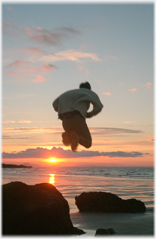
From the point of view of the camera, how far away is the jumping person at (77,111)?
6477mm

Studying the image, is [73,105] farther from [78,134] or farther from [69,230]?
[69,230]

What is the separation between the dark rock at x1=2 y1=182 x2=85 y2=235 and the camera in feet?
30.0

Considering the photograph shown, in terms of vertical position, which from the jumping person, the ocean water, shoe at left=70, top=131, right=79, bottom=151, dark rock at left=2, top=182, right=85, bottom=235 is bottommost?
the ocean water

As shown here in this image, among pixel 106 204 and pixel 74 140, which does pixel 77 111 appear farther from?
pixel 106 204

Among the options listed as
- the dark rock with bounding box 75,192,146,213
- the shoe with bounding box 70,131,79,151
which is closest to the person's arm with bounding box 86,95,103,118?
the shoe with bounding box 70,131,79,151

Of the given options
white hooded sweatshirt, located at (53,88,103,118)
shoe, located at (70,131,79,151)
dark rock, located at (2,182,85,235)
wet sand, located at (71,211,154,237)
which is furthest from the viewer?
wet sand, located at (71,211,154,237)

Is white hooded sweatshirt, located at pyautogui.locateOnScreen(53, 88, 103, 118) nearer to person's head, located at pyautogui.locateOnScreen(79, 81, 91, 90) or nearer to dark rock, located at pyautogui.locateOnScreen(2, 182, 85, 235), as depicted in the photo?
person's head, located at pyautogui.locateOnScreen(79, 81, 91, 90)

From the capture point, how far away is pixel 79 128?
22.5 ft

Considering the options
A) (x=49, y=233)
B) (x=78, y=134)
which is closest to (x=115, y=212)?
(x=49, y=233)

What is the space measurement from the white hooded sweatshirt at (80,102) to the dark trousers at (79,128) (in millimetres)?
A: 215

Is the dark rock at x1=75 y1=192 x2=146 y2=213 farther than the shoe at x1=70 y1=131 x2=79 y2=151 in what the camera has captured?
Yes

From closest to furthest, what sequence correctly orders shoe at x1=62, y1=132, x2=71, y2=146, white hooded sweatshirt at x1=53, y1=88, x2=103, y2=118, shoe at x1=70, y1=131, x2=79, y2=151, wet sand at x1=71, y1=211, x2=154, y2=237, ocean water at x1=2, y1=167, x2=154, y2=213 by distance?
white hooded sweatshirt at x1=53, y1=88, x2=103, y2=118, shoe at x1=70, y1=131, x2=79, y2=151, shoe at x1=62, y1=132, x2=71, y2=146, wet sand at x1=71, y1=211, x2=154, y2=237, ocean water at x1=2, y1=167, x2=154, y2=213

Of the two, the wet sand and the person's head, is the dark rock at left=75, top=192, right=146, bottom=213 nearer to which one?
the wet sand

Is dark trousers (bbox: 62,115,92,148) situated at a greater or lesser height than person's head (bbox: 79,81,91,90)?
lesser
